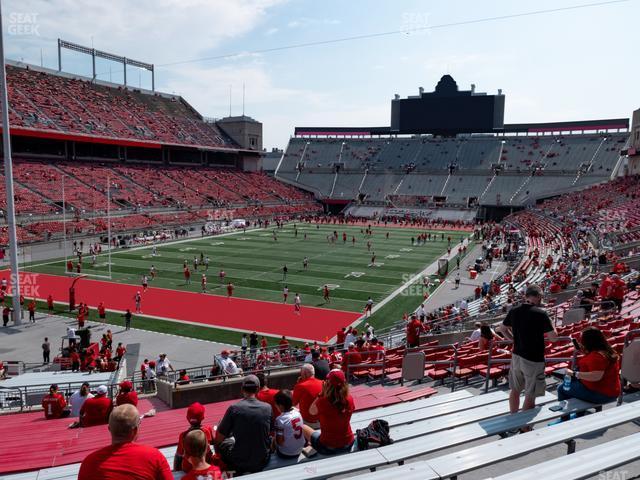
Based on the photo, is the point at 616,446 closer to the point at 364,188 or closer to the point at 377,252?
the point at 377,252

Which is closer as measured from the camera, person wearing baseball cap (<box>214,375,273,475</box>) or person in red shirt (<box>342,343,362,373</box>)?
person wearing baseball cap (<box>214,375,273,475</box>)

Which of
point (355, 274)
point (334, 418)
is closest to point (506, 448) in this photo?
point (334, 418)

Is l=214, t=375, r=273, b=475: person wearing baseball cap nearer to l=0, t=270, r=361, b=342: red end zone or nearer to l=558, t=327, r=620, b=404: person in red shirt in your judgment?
l=558, t=327, r=620, b=404: person in red shirt

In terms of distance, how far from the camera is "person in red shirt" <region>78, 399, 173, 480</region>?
3.00 m

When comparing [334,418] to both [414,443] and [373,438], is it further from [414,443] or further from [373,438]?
[414,443]

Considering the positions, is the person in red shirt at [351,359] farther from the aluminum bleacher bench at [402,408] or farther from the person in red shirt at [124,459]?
the person in red shirt at [124,459]

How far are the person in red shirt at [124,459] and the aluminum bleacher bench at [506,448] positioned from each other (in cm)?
142

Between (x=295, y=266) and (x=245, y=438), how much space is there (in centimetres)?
2969

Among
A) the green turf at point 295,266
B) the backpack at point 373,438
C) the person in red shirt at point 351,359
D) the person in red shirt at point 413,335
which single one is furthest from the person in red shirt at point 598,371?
the green turf at point 295,266

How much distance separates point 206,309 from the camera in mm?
23703

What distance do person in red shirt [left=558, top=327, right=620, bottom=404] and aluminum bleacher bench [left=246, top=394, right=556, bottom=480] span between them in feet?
1.46

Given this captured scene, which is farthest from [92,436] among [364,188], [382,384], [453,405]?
[364,188]
